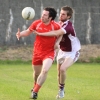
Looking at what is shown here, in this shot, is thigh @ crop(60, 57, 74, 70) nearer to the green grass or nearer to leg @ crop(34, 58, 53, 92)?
leg @ crop(34, 58, 53, 92)

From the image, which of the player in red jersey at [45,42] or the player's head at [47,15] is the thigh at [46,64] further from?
the player's head at [47,15]

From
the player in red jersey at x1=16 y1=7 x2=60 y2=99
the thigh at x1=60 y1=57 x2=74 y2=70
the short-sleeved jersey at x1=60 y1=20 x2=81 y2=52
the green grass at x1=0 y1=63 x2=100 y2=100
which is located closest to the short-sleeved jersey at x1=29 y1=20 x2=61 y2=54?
the player in red jersey at x1=16 y1=7 x2=60 y2=99

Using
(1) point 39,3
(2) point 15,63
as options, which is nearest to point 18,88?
(2) point 15,63

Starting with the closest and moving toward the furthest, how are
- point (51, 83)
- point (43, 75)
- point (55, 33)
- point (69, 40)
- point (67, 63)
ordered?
1. point (43, 75)
2. point (55, 33)
3. point (67, 63)
4. point (69, 40)
5. point (51, 83)

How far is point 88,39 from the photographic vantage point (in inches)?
934

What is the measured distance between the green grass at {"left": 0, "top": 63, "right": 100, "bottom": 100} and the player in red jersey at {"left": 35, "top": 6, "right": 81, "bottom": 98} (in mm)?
547

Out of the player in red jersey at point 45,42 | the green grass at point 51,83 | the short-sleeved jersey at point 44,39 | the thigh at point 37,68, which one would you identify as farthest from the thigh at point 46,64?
the green grass at point 51,83

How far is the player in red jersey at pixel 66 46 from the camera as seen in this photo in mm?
11617

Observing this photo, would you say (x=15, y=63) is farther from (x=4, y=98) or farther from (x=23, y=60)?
(x=4, y=98)

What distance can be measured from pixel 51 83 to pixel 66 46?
331 centimetres

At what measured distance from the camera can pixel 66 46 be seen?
1191 cm

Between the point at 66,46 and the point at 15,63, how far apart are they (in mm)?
10443

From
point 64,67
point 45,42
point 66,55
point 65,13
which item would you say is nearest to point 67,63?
point 64,67

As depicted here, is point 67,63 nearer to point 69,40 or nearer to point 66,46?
point 66,46
